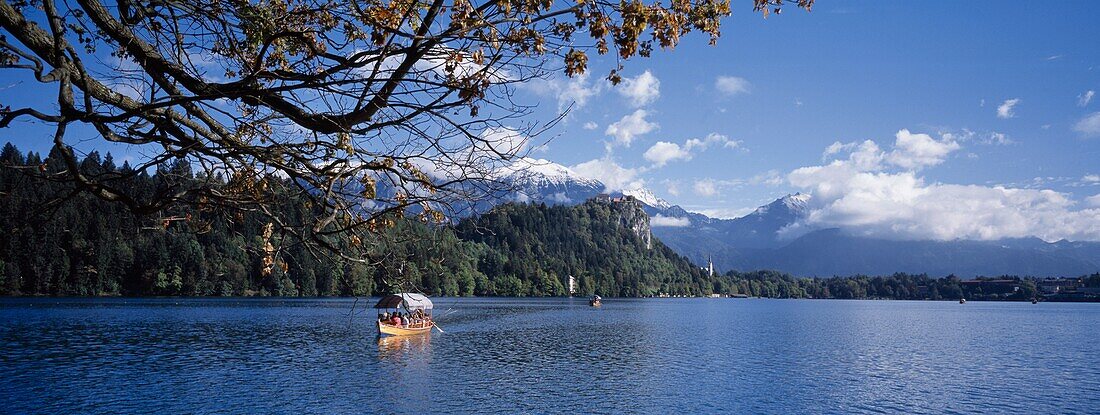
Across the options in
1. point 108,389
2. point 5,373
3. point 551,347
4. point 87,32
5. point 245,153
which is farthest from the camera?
point 551,347

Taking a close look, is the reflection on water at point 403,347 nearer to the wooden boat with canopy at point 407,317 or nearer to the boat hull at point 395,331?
the boat hull at point 395,331

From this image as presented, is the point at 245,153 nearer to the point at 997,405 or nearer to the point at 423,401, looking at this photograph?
the point at 423,401

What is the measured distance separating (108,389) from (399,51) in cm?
3544

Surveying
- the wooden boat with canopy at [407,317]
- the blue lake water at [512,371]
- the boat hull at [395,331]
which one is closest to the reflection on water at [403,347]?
the blue lake water at [512,371]

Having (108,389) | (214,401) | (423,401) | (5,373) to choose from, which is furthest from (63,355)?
(423,401)

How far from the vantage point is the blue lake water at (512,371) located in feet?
111

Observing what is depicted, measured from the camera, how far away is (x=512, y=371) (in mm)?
44406

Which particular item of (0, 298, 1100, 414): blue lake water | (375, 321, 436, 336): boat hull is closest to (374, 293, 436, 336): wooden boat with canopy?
(375, 321, 436, 336): boat hull

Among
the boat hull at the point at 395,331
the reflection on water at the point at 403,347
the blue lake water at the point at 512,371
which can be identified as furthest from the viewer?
the boat hull at the point at 395,331

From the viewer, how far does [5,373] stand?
129ft

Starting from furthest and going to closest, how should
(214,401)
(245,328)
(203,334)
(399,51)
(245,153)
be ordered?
(245,328)
(203,334)
(214,401)
(245,153)
(399,51)

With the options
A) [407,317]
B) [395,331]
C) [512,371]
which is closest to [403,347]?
[395,331]

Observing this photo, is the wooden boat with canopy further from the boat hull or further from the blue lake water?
the blue lake water

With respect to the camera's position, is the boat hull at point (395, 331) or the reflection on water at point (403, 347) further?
the boat hull at point (395, 331)
